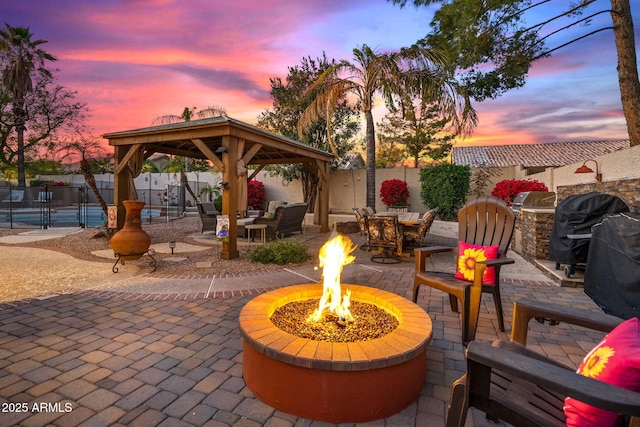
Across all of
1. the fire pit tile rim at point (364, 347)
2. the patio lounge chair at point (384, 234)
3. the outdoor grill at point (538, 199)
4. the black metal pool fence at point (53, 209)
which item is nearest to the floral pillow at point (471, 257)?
the fire pit tile rim at point (364, 347)

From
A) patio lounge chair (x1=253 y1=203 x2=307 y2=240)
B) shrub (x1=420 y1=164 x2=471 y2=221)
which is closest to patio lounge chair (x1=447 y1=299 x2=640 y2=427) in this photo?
patio lounge chair (x1=253 y1=203 x2=307 y2=240)

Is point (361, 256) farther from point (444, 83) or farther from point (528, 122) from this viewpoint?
point (528, 122)

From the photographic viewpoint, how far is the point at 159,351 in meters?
2.57

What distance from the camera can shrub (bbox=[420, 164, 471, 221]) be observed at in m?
12.0

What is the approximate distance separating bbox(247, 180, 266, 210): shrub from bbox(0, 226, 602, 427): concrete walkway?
10928 mm

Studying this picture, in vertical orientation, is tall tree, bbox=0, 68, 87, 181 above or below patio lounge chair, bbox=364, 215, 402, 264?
above

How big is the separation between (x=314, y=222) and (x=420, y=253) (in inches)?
353

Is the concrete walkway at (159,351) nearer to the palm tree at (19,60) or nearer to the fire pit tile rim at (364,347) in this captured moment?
the fire pit tile rim at (364,347)

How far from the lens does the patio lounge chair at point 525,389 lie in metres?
0.97

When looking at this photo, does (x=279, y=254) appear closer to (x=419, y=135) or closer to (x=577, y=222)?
(x=577, y=222)

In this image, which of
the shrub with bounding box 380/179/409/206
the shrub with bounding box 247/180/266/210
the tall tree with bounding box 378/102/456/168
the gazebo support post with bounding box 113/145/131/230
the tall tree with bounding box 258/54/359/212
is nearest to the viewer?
the gazebo support post with bounding box 113/145/131/230

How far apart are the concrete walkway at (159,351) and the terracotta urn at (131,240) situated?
1.66ft

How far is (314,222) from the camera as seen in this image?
→ 40.3 ft

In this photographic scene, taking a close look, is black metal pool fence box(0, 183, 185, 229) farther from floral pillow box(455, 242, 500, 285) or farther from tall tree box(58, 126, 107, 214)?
floral pillow box(455, 242, 500, 285)
